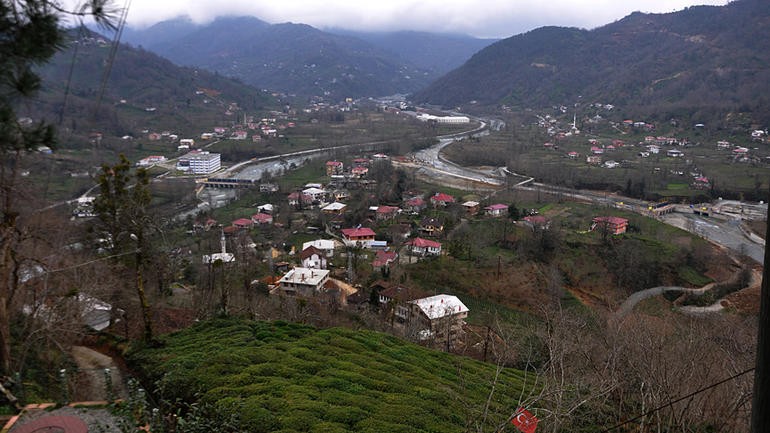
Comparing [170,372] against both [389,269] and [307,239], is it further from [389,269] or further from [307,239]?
[307,239]

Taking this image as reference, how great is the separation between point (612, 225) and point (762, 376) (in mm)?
19854

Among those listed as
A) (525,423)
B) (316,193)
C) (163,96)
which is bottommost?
(316,193)

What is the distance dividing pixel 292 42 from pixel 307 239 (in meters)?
117

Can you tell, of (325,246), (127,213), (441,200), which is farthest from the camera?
(441,200)

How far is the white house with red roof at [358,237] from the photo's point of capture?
18656 mm

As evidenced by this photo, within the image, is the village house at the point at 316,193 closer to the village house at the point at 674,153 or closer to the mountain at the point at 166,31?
the village house at the point at 674,153

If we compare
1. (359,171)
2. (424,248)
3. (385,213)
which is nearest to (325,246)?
(424,248)

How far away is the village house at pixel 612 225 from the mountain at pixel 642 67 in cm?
2931

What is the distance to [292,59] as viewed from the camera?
357 ft

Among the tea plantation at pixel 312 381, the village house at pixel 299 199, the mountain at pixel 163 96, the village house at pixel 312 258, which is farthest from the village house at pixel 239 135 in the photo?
the tea plantation at pixel 312 381

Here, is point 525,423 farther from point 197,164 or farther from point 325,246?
point 197,164

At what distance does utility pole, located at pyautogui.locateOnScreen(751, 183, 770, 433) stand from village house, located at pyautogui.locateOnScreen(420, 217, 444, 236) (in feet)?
61.6

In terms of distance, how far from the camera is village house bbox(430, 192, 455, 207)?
2372 centimetres

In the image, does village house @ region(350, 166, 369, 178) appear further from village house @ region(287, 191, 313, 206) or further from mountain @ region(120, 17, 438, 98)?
mountain @ region(120, 17, 438, 98)
